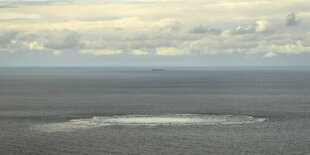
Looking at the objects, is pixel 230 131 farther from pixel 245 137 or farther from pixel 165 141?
pixel 165 141

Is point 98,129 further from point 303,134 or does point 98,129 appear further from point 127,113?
point 303,134

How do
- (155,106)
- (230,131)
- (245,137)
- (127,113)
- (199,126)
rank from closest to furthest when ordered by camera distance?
(245,137) → (230,131) → (199,126) → (127,113) → (155,106)

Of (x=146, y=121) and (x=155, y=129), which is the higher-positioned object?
(x=146, y=121)

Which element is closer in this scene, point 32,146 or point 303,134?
point 32,146

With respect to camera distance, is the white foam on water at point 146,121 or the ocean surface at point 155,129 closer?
the ocean surface at point 155,129

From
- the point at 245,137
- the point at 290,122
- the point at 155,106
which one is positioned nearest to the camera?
the point at 245,137

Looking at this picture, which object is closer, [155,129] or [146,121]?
[155,129]

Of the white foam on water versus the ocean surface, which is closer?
the ocean surface

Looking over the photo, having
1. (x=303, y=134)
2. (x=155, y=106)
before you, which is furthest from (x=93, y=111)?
(x=303, y=134)
